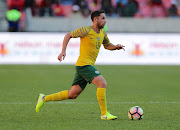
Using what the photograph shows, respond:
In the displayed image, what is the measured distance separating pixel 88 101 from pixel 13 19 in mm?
13517

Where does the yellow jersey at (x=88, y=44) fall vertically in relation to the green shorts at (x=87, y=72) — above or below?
above

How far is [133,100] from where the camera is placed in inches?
371

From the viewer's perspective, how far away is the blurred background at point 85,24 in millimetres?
19750

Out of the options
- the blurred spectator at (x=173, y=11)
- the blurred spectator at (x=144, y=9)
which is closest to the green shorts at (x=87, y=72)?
the blurred spectator at (x=144, y=9)

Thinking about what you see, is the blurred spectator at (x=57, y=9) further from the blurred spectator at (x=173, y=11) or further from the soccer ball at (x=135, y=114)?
the soccer ball at (x=135, y=114)

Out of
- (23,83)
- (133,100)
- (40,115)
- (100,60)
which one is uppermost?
(40,115)

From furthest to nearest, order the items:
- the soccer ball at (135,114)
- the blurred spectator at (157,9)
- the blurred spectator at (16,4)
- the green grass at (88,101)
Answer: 1. the blurred spectator at (157,9)
2. the blurred spectator at (16,4)
3. the soccer ball at (135,114)
4. the green grass at (88,101)

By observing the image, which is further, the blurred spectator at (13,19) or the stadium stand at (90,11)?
Answer: the stadium stand at (90,11)

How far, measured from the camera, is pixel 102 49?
65.7 feet

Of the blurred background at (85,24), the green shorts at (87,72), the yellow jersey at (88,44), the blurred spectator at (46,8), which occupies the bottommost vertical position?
the blurred background at (85,24)

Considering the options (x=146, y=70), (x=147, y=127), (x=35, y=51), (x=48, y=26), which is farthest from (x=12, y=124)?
(x=48, y=26)

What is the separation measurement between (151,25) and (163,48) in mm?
3701

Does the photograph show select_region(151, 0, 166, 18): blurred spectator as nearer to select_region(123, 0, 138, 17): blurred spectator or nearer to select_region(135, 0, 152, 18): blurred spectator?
select_region(135, 0, 152, 18): blurred spectator

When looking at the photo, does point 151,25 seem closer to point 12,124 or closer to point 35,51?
point 35,51
